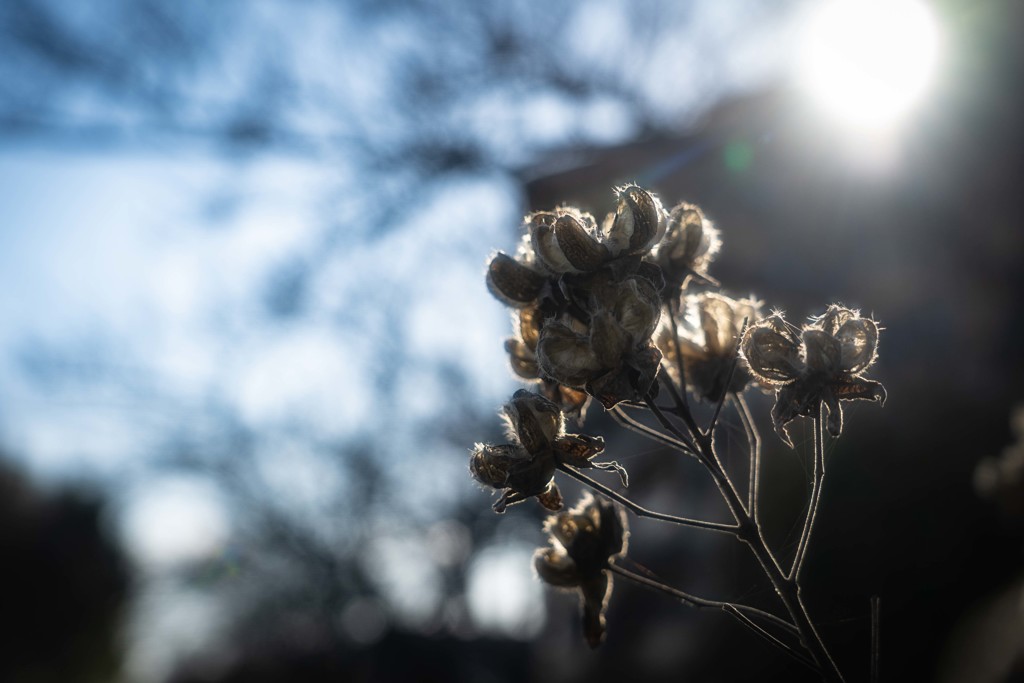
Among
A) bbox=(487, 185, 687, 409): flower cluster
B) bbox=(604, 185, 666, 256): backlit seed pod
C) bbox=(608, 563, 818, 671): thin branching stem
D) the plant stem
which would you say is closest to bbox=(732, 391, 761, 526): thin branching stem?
the plant stem

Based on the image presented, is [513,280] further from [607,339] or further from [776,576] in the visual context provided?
[776,576]

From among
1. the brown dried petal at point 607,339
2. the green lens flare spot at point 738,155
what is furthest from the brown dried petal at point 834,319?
the green lens flare spot at point 738,155

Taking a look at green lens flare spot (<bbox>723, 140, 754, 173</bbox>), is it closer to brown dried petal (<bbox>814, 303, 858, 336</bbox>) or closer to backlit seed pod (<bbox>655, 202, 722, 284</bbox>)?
backlit seed pod (<bbox>655, 202, 722, 284</bbox>)

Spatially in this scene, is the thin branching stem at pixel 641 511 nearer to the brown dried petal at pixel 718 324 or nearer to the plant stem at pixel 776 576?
the plant stem at pixel 776 576

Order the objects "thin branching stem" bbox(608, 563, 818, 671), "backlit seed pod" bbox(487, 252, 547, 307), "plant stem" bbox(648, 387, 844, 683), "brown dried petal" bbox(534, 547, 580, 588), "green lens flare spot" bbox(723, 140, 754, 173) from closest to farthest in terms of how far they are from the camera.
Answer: "plant stem" bbox(648, 387, 844, 683) < "thin branching stem" bbox(608, 563, 818, 671) < "backlit seed pod" bbox(487, 252, 547, 307) < "brown dried petal" bbox(534, 547, 580, 588) < "green lens flare spot" bbox(723, 140, 754, 173)

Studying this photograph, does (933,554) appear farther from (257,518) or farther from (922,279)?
(257,518)

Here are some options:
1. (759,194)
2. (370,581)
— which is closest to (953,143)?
(759,194)

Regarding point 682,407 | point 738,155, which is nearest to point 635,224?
point 682,407
